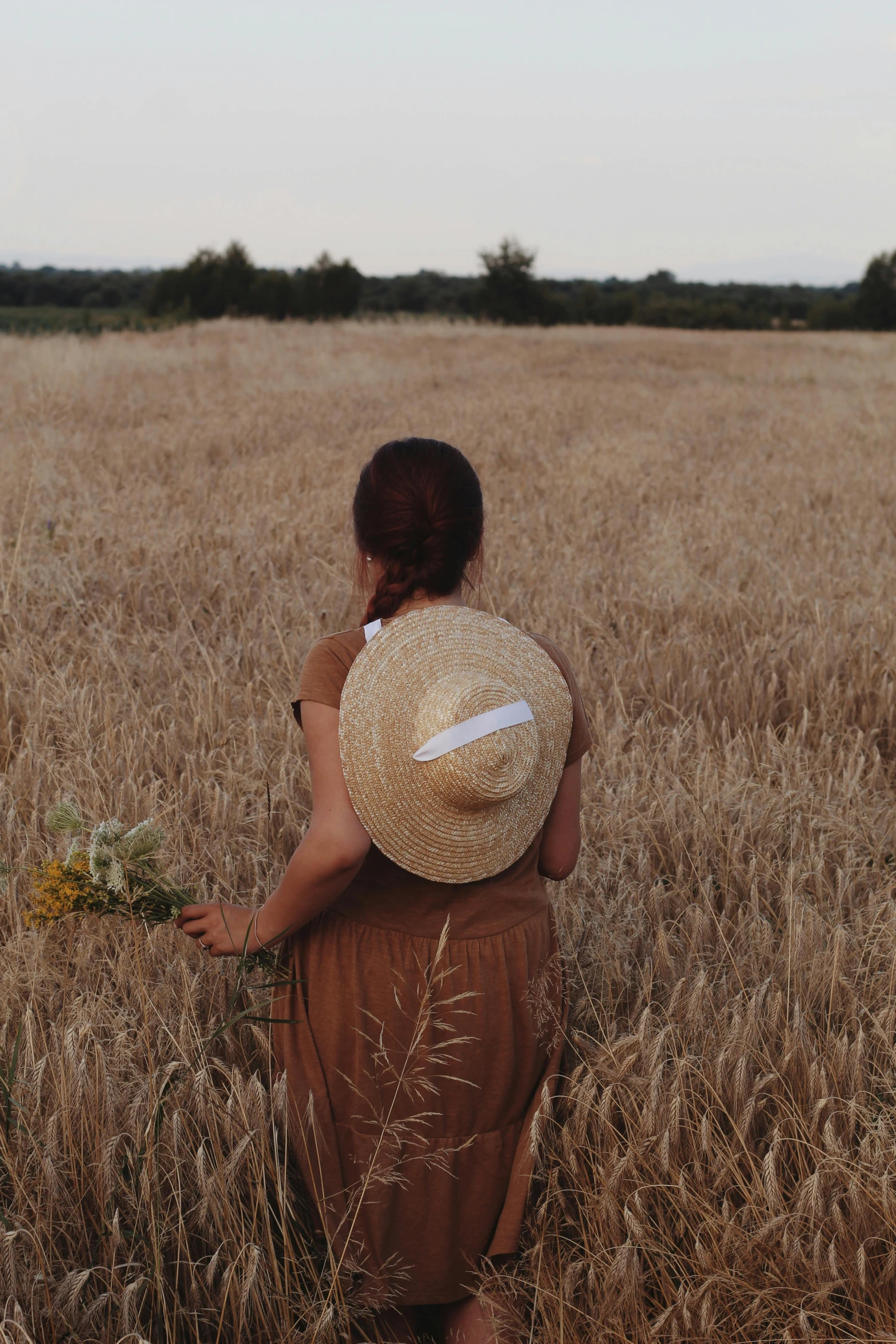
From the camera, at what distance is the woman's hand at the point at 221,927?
164 cm

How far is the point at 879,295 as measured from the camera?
4819 cm

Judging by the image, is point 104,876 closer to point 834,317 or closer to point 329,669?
point 329,669

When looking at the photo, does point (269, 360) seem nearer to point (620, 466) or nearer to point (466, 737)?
point (620, 466)

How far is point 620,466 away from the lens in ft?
25.3

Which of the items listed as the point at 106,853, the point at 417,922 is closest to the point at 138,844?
the point at 106,853

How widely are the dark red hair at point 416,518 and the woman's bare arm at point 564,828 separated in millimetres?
417

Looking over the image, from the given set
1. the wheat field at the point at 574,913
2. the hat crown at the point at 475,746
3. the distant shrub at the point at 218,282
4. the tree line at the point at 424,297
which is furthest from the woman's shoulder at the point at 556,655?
the distant shrub at the point at 218,282

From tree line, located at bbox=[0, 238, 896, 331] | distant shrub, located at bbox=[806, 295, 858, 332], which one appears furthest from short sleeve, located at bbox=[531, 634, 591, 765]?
distant shrub, located at bbox=[806, 295, 858, 332]

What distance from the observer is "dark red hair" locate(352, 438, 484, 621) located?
1.51 m

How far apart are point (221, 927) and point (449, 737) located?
0.60 m

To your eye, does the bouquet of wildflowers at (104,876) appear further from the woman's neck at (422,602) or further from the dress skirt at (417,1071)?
the woman's neck at (422,602)

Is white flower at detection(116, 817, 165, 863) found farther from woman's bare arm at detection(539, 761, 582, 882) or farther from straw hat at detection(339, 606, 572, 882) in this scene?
woman's bare arm at detection(539, 761, 582, 882)

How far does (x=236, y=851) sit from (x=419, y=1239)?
1135 millimetres

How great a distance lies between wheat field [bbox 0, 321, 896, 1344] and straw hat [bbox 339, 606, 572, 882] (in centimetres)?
51
